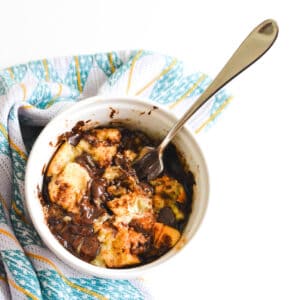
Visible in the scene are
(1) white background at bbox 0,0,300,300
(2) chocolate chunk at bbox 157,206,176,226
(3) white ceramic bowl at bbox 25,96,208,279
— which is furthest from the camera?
(1) white background at bbox 0,0,300,300

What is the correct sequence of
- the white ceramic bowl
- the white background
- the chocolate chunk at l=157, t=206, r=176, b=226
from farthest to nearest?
the white background → the chocolate chunk at l=157, t=206, r=176, b=226 → the white ceramic bowl

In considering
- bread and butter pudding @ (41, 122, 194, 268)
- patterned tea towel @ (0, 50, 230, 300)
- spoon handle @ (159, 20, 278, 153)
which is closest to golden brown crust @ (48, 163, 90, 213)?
bread and butter pudding @ (41, 122, 194, 268)

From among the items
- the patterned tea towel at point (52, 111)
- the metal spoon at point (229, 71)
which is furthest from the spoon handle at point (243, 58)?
the patterned tea towel at point (52, 111)

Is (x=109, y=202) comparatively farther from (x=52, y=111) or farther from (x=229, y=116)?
(x=229, y=116)

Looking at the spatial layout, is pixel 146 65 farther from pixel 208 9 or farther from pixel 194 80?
pixel 208 9

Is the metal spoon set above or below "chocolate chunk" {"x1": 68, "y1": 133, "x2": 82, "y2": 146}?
above

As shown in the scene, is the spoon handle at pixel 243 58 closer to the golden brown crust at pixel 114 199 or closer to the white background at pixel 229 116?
the golden brown crust at pixel 114 199

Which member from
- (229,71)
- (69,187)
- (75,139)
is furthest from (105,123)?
(229,71)

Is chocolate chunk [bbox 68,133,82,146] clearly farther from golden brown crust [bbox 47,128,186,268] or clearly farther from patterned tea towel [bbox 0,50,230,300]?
patterned tea towel [bbox 0,50,230,300]
